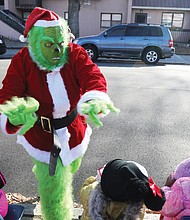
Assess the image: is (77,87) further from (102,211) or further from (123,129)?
(123,129)

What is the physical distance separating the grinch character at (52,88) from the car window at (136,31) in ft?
37.3

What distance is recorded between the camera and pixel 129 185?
1595 mm

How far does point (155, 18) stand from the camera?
76.6 feet

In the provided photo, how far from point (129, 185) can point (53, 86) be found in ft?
2.80

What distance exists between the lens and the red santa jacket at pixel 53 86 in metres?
1.97

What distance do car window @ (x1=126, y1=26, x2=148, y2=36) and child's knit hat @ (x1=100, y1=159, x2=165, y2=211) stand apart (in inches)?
470

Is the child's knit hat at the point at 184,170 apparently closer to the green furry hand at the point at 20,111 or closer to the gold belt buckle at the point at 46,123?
the gold belt buckle at the point at 46,123

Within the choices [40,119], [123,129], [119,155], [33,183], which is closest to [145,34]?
[123,129]

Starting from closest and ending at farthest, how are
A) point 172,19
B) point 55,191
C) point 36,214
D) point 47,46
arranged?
point 47,46 < point 55,191 < point 36,214 < point 172,19

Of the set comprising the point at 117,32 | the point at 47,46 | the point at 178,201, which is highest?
the point at 47,46

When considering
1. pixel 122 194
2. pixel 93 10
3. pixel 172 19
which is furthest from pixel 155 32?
pixel 122 194

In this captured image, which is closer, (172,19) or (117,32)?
(117,32)

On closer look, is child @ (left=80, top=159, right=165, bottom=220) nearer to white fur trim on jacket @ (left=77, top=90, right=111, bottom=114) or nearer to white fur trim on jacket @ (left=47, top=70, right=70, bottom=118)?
white fur trim on jacket @ (left=77, top=90, right=111, bottom=114)

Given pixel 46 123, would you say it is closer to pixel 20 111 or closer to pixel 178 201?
pixel 20 111
